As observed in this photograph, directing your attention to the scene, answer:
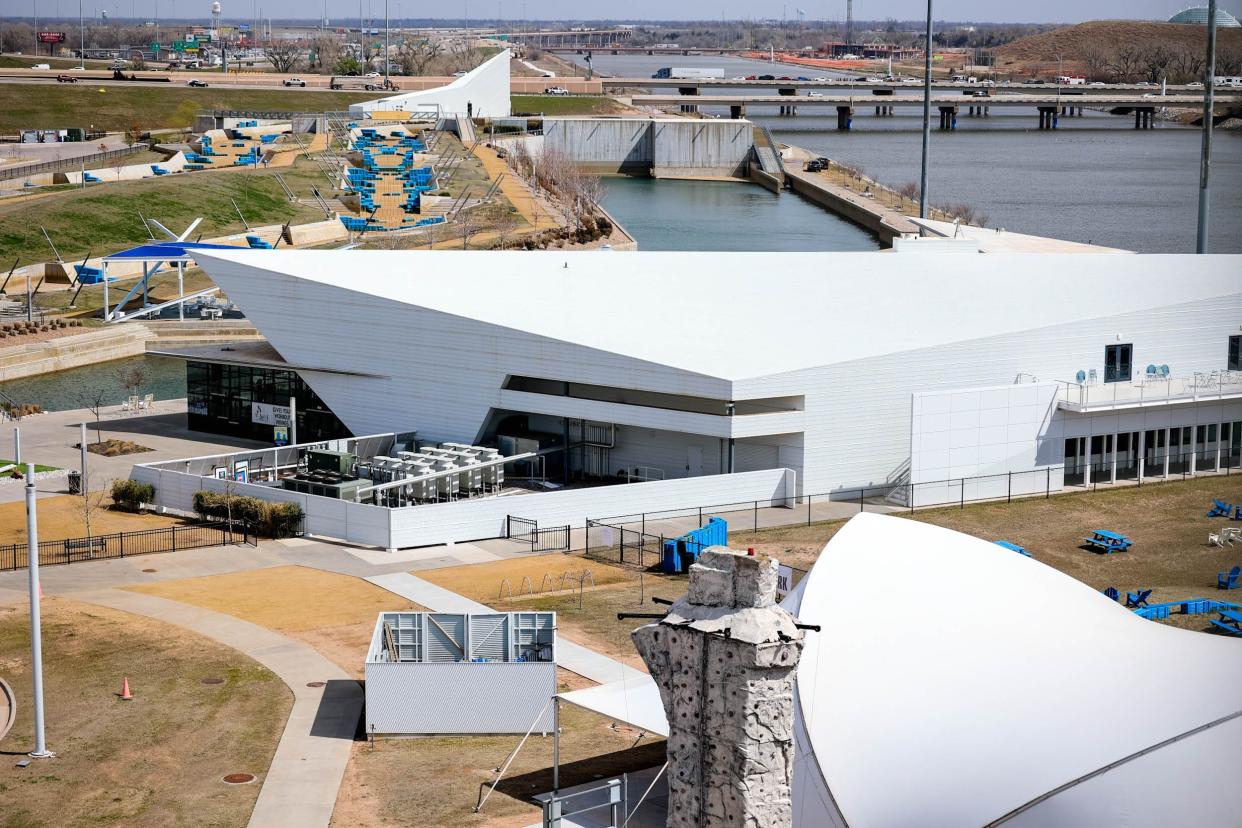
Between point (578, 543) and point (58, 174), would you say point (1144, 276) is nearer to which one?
point (578, 543)

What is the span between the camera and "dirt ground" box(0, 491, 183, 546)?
40281mm

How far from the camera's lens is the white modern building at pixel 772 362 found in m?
44.5

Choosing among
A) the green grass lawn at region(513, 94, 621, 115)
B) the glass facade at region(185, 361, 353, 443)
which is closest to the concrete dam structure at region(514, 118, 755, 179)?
the green grass lawn at region(513, 94, 621, 115)

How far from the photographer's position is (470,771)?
84.6ft

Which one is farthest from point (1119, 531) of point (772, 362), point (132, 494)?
point (132, 494)

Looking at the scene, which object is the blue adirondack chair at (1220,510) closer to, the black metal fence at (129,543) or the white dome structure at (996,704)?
the white dome structure at (996,704)

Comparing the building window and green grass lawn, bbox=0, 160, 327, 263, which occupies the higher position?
green grass lawn, bbox=0, 160, 327, 263

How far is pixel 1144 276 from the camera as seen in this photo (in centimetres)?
5191

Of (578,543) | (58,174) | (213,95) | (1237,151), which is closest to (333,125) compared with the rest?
(213,95)

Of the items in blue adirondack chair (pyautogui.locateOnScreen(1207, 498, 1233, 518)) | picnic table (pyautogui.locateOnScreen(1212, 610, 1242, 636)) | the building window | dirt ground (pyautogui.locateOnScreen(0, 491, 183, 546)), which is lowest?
dirt ground (pyautogui.locateOnScreen(0, 491, 183, 546))

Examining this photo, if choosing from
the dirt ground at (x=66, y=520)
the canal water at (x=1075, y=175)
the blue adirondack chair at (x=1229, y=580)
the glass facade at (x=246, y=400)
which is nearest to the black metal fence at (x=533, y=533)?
the dirt ground at (x=66, y=520)

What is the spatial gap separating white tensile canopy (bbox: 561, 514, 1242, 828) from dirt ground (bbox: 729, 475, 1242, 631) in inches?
488

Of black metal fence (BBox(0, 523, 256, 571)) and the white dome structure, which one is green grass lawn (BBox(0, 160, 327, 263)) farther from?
the white dome structure

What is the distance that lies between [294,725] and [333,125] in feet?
385
